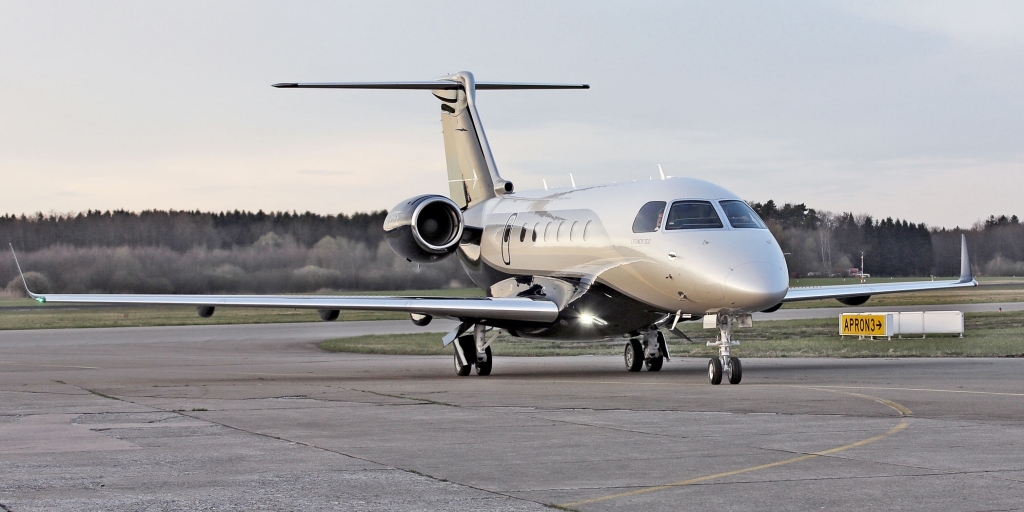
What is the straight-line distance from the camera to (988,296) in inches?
2542

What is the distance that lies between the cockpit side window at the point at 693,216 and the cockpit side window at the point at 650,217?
214mm

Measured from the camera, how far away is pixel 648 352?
22.6m

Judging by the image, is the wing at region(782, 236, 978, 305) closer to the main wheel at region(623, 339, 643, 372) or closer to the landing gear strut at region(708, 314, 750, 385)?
the main wheel at region(623, 339, 643, 372)

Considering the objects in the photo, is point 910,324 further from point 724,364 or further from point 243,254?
point 243,254

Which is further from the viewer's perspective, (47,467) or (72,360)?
(72,360)

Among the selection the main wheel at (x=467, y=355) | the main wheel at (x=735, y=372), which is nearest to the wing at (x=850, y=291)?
the main wheel at (x=735, y=372)

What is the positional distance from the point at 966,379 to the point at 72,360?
20707 millimetres

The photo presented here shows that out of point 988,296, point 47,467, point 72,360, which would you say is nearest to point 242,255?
point 72,360

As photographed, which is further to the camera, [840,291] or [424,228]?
[424,228]

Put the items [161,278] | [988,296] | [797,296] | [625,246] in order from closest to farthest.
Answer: [625,246] < [797,296] < [161,278] < [988,296]

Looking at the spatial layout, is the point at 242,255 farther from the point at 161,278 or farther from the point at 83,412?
the point at 83,412

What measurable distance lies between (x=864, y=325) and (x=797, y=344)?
2748mm

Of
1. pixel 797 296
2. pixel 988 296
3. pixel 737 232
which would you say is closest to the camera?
pixel 737 232

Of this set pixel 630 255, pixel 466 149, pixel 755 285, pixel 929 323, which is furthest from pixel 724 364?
pixel 929 323
